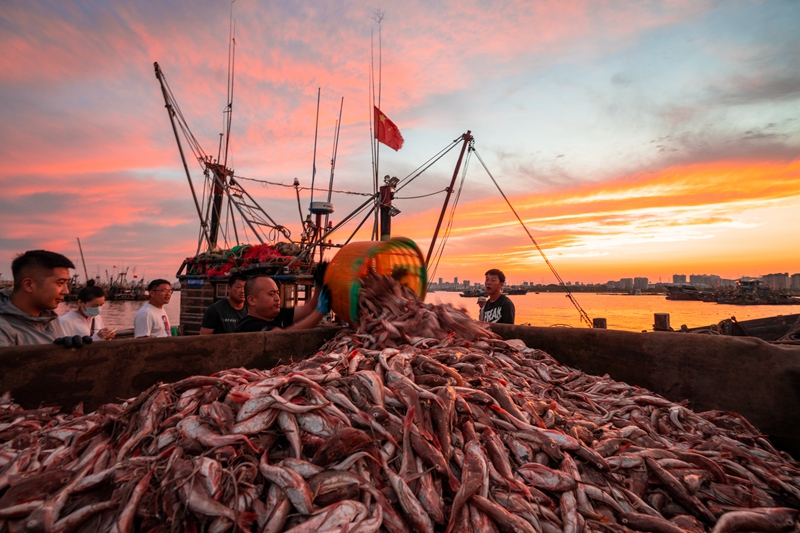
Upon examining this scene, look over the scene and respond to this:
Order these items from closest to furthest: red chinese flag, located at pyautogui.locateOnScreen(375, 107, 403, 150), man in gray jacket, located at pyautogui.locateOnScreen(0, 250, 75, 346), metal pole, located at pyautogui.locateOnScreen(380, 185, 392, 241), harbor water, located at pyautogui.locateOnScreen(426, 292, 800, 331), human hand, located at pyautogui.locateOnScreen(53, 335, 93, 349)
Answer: human hand, located at pyautogui.locateOnScreen(53, 335, 93, 349) < man in gray jacket, located at pyautogui.locateOnScreen(0, 250, 75, 346) < metal pole, located at pyautogui.locateOnScreen(380, 185, 392, 241) < red chinese flag, located at pyautogui.locateOnScreen(375, 107, 403, 150) < harbor water, located at pyautogui.locateOnScreen(426, 292, 800, 331)

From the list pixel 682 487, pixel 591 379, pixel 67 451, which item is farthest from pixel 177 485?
pixel 591 379

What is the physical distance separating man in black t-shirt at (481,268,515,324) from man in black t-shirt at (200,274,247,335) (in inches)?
165

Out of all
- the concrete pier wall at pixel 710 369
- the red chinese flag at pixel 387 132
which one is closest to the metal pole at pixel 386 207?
the red chinese flag at pixel 387 132

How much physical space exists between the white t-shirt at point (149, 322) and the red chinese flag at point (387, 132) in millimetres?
11005

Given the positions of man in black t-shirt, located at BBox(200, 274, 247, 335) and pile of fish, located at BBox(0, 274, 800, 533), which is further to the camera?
man in black t-shirt, located at BBox(200, 274, 247, 335)

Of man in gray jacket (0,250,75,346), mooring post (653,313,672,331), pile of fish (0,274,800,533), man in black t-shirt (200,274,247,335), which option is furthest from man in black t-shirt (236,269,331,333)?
mooring post (653,313,672,331)

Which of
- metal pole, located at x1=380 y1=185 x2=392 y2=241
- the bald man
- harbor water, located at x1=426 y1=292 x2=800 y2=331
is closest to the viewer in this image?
the bald man

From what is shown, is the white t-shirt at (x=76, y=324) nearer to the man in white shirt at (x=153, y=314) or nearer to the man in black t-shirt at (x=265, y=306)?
the man in white shirt at (x=153, y=314)

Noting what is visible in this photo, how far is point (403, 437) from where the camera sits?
82.7 inches

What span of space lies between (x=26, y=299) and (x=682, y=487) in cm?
557

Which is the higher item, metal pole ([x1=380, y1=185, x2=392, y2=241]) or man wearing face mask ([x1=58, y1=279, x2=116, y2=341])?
metal pole ([x1=380, y1=185, x2=392, y2=241])

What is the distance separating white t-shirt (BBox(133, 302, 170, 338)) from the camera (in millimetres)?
5621

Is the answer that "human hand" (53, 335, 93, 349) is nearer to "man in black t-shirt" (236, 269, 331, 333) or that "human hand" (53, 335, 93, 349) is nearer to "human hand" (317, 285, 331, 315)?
"man in black t-shirt" (236, 269, 331, 333)

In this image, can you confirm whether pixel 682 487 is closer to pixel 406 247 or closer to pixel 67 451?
pixel 67 451
